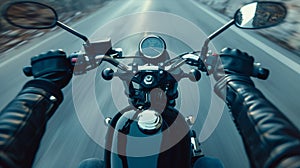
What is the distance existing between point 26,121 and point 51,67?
1.67 feet

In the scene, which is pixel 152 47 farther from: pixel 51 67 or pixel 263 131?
pixel 263 131

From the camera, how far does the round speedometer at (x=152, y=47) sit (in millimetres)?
1622

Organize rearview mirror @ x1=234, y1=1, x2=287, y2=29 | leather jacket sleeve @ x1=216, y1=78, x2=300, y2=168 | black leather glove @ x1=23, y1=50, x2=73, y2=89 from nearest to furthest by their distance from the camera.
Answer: leather jacket sleeve @ x1=216, y1=78, x2=300, y2=168
black leather glove @ x1=23, y1=50, x2=73, y2=89
rearview mirror @ x1=234, y1=1, x2=287, y2=29

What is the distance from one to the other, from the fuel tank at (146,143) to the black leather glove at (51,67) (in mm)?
480

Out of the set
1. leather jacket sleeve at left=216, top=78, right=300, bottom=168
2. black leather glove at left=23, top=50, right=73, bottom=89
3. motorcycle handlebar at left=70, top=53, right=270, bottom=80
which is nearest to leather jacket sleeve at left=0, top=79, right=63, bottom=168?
black leather glove at left=23, top=50, right=73, bottom=89

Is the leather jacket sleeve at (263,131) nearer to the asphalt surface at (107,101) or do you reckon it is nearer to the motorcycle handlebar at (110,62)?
the motorcycle handlebar at (110,62)

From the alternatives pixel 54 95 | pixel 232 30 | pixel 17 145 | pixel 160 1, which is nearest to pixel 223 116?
pixel 54 95

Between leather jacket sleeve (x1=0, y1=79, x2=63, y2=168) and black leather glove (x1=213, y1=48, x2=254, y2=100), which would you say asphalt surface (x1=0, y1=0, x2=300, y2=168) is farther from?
leather jacket sleeve (x1=0, y1=79, x2=63, y2=168)

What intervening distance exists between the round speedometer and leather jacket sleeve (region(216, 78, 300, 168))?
529 millimetres

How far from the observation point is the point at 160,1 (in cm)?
1544

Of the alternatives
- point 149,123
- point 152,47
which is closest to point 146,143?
point 149,123

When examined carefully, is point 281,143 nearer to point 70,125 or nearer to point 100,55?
point 100,55

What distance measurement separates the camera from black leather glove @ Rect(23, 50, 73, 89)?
1.54 meters

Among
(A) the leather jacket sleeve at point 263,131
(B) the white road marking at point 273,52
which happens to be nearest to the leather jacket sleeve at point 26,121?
(A) the leather jacket sleeve at point 263,131
